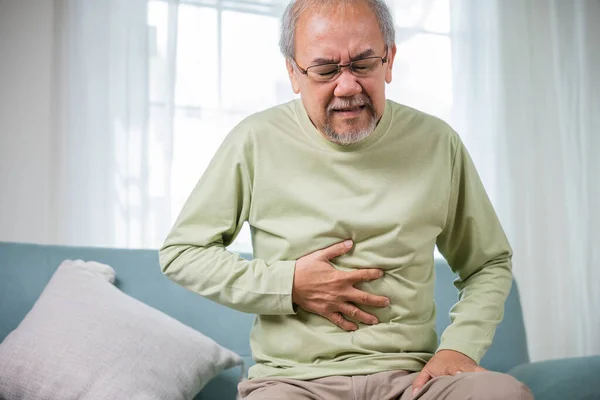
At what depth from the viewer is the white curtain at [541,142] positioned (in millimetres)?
3701

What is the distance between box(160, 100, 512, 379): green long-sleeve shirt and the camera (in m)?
1.36

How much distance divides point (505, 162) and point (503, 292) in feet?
7.71

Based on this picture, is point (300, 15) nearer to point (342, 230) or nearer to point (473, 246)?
point (342, 230)

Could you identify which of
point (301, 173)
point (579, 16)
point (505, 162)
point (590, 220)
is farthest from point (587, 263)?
point (301, 173)

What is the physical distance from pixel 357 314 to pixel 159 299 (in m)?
0.96

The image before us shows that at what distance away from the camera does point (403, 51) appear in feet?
11.8

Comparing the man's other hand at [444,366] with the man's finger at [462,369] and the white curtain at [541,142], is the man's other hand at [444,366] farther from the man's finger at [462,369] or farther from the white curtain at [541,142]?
the white curtain at [541,142]

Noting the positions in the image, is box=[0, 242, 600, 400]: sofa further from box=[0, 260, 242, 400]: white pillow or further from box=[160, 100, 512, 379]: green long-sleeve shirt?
box=[160, 100, 512, 379]: green long-sleeve shirt

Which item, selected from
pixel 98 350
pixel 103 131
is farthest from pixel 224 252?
pixel 103 131

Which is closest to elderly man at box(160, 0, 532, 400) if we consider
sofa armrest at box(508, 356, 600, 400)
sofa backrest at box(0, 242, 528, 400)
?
sofa armrest at box(508, 356, 600, 400)

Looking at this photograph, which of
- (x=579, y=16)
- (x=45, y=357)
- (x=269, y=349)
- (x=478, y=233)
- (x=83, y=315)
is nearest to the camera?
(x=269, y=349)

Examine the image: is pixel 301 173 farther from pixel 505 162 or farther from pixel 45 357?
pixel 505 162

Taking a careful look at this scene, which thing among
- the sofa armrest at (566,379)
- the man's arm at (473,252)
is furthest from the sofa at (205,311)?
the man's arm at (473,252)

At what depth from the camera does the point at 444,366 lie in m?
1.29
